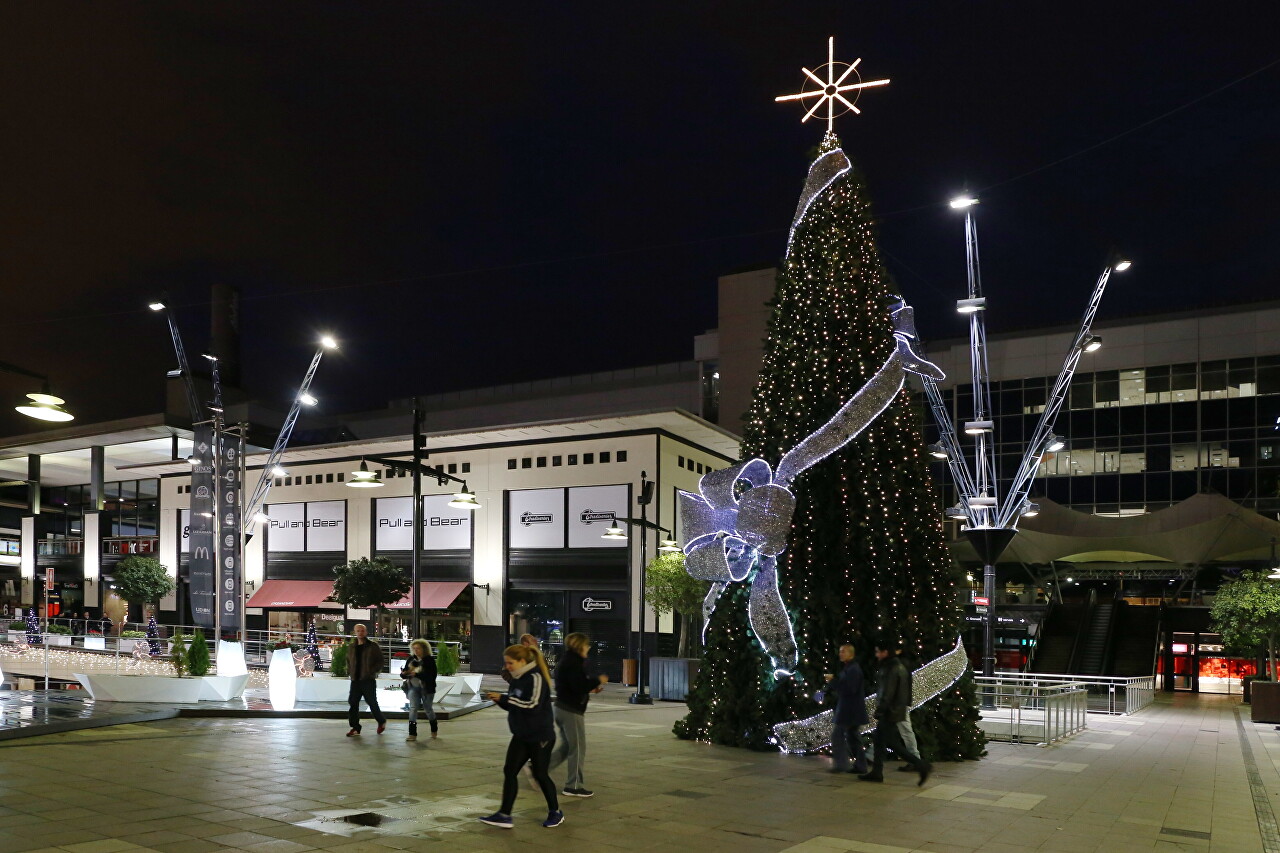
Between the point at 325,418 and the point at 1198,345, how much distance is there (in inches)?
2829

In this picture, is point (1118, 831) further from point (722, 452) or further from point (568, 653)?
point (722, 452)

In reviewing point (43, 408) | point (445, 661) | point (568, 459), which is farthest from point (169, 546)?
point (43, 408)

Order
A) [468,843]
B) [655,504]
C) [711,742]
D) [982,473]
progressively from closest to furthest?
[468,843] < [711,742] < [982,473] < [655,504]

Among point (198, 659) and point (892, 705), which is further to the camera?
point (198, 659)

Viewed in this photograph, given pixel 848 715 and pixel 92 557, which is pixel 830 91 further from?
pixel 92 557

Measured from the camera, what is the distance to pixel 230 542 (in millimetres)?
24125

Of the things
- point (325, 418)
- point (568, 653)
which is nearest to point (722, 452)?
point (568, 653)

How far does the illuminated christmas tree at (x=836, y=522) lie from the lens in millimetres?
14492

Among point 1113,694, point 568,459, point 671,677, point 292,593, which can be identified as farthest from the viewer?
point 292,593

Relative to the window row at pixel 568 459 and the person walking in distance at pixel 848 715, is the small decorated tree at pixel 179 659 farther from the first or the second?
the window row at pixel 568 459

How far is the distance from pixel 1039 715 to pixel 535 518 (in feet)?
71.8

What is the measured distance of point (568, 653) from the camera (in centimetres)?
1147

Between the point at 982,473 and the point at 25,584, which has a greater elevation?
the point at 982,473

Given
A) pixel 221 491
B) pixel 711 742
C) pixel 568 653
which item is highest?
pixel 221 491
